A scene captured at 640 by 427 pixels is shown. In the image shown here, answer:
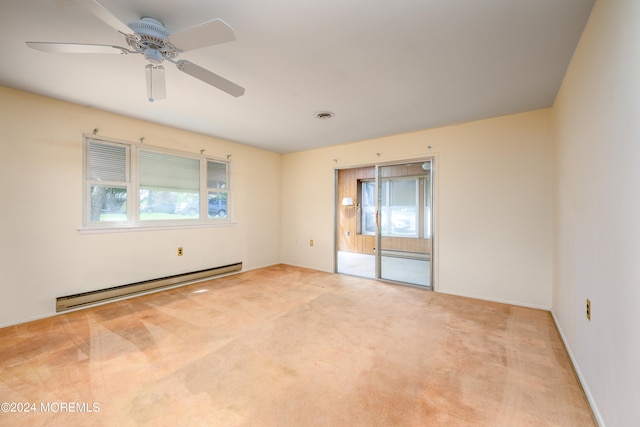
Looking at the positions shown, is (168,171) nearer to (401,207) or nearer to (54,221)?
(54,221)

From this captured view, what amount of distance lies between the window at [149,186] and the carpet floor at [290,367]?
3.88 ft

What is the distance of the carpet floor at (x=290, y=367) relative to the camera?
1510 mm

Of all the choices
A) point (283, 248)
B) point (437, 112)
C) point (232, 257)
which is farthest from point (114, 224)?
point (437, 112)

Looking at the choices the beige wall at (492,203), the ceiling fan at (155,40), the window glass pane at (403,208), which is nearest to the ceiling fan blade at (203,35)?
the ceiling fan at (155,40)

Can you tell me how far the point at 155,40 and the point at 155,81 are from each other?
1.36 feet

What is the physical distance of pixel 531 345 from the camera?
2268mm

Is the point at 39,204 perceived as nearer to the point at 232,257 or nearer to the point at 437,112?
the point at 232,257

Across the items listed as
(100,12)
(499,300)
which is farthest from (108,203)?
(499,300)

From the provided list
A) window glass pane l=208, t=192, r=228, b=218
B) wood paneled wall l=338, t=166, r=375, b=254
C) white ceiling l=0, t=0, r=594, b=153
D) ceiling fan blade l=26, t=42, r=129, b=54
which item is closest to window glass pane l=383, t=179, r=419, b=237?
wood paneled wall l=338, t=166, r=375, b=254

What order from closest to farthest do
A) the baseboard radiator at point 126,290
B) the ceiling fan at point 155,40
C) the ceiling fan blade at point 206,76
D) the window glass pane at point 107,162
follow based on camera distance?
the ceiling fan at point 155,40, the ceiling fan blade at point 206,76, the baseboard radiator at point 126,290, the window glass pane at point 107,162

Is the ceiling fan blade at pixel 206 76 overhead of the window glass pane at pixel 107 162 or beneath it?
overhead

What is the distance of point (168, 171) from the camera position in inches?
154

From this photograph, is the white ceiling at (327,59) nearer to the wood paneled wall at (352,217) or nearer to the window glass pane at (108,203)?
the window glass pane at (108,203)

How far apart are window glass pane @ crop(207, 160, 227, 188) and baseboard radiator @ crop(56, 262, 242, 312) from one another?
1463mm
